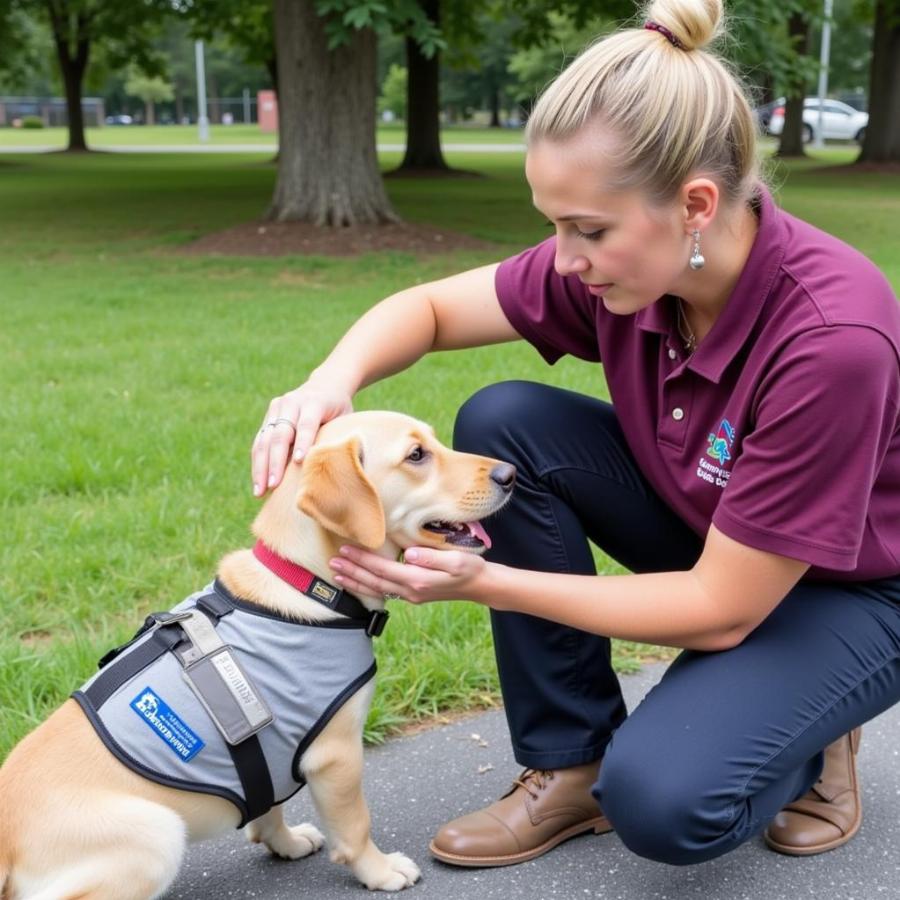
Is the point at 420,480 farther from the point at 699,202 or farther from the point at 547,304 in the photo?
the point at 699,202

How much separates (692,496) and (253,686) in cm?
114

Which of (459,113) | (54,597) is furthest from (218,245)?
(459,113)

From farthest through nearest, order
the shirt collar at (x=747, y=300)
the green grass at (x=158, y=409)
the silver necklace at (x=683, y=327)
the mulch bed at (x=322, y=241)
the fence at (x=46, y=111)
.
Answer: the fence at (x=46, y=111) < the mulch bed at (x=322, y=241) < the green grass at (x=158, y=409) < the silver necklace at (x=683, y=327) < the shirt collar at (x=747, y=300)

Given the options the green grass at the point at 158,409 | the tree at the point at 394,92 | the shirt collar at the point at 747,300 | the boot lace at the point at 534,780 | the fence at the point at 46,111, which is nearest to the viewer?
the shirt collar at the point at 747,300

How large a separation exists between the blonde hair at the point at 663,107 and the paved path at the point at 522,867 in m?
1.61

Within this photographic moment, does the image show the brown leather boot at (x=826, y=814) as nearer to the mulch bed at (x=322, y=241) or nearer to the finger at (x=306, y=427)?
the finger at (x=306, y=427)

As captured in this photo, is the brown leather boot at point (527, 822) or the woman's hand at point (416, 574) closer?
the woman's hand at point (416, 574)

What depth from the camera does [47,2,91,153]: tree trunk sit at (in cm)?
3191

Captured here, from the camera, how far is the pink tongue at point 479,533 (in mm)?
2752

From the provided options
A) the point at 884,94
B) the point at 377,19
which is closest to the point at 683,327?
the point at 377,19

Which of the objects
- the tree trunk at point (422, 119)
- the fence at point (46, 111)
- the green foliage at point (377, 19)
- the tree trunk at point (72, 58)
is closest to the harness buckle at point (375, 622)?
the green foliage at point (377, 19)

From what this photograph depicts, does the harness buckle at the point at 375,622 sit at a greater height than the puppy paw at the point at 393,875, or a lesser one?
greater

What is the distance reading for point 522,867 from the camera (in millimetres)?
2705

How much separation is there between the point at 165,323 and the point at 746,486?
6.72 m
